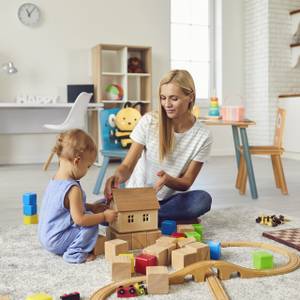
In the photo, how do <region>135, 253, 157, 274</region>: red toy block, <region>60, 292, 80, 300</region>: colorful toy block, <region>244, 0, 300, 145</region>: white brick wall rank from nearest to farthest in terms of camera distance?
<region>60, 292, 80, 300</region>: colorful toy block < <region>135, 253, 157, 274</region>: red toy block < <region>244, 0, 300, 145</region>: white brick wall

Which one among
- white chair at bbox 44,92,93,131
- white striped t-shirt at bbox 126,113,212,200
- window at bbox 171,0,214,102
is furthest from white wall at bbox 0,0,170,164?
white striped t-shirt at bbox 126,113,212,200

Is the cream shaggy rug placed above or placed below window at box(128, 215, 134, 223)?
below

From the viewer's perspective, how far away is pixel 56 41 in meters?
4.93

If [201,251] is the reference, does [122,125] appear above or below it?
above

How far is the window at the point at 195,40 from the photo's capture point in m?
5.64

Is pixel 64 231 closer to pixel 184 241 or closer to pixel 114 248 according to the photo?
pixel 114 248

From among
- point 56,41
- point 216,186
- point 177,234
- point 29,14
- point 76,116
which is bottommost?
point 216,186

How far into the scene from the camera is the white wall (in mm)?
4754

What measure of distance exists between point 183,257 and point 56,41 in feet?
13.2

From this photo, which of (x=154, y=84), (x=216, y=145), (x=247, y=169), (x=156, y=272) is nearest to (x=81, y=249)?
(x=156, y=272)

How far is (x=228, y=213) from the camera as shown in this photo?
220cm

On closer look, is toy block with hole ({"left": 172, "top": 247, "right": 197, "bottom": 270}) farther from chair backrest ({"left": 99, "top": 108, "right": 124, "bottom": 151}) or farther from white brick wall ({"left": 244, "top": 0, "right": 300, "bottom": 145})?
white brick wall ({"left": 244, "top": 0, "right": 300, "bottom": 145})

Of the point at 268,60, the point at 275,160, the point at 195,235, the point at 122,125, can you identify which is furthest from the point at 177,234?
the point at 268,60

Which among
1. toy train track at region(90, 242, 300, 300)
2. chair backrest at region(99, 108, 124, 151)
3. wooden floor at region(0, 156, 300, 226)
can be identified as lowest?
wooden floor at region(0, 156, 300, 226)
